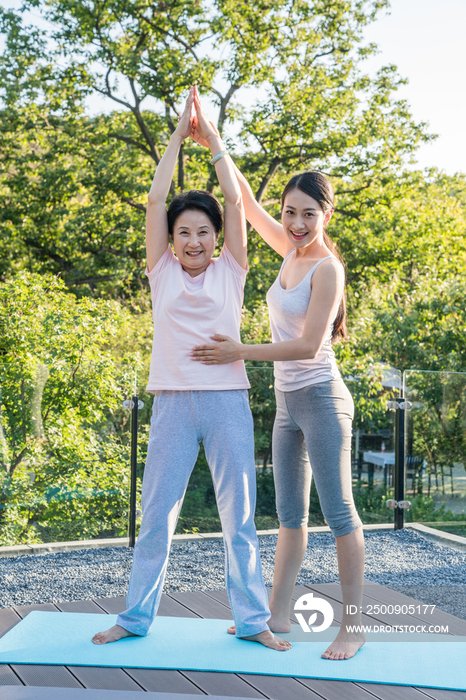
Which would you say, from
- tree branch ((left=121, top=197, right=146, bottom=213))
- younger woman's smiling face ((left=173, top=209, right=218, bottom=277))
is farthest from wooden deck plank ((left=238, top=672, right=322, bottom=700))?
tree branch ((left=121, top=197, right=146, bottom=213))

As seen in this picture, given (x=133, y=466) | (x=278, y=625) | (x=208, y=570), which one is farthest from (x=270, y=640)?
(x=133, y=466)

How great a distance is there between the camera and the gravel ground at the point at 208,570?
117 inches

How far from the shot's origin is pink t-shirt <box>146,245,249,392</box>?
7.04ft

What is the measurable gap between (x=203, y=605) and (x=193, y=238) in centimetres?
147

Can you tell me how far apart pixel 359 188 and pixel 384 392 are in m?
7.94

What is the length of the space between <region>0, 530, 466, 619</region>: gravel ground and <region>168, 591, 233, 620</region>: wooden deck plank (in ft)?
0.70

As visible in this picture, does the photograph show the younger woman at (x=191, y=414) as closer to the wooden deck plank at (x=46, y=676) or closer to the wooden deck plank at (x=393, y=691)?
the wooden deck plank at (x=46, y=676)

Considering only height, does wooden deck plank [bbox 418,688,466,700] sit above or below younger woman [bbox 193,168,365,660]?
below

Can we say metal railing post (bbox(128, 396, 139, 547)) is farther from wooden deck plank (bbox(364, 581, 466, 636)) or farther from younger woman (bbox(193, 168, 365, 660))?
younger woman (bbox(193, 168, 365, 660))

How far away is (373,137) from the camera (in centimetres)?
1065

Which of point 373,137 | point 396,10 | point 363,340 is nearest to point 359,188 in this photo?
point 373,137

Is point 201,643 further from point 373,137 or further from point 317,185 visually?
point 373,137

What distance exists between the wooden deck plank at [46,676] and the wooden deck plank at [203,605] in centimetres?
67

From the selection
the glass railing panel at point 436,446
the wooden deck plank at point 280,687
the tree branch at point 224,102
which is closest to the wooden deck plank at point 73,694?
the wooden deck plank at point 280,687
